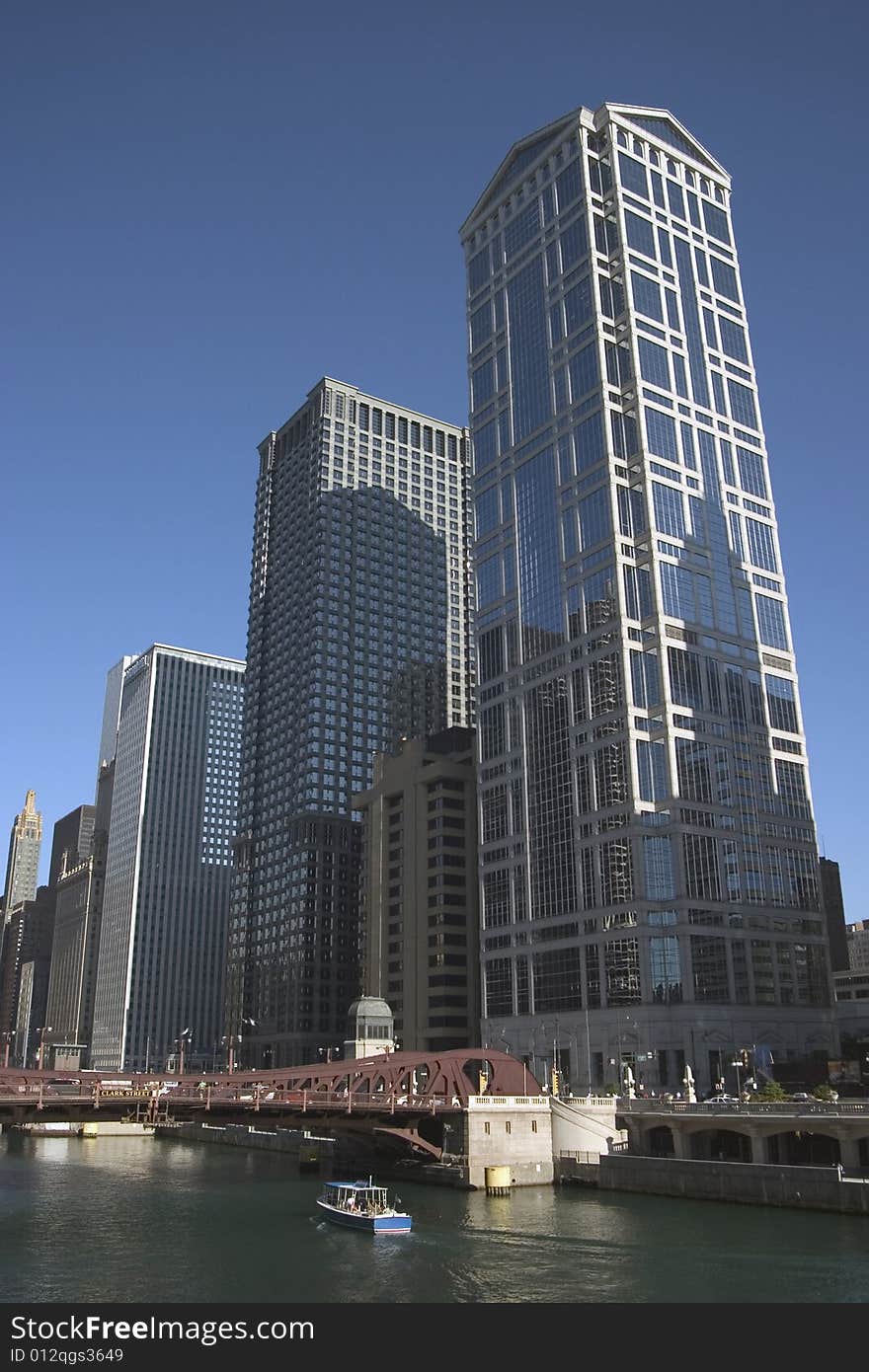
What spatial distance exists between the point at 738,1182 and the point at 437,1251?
30.3 metres

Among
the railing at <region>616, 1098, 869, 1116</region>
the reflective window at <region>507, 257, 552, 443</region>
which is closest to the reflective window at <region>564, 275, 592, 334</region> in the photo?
the reflective window at <region>507, 257, 552, 443</region>

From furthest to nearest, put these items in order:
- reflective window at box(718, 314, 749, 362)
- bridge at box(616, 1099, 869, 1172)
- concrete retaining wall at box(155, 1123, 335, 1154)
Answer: reflective window at box(718, 314, 749, 362), concrete retaining wall at box(155, 1123, 335, 1154), bridge at box(616, 1099, 869, 1172)

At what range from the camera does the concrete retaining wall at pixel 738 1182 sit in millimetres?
82062

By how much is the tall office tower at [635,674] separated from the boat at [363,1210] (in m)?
64.0

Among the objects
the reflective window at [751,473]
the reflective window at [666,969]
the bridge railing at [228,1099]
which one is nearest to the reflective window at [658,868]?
the reflective window at [666,969]

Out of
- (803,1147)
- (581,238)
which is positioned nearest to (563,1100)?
(803,1147)

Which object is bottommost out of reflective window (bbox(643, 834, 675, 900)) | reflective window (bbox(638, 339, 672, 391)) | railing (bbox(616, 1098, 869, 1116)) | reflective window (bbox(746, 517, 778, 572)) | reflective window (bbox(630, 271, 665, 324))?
railing (bbox(616, 1098, 869, 1116))

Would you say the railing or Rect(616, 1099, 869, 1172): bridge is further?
the railing

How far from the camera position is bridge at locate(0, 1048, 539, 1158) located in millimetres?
91250

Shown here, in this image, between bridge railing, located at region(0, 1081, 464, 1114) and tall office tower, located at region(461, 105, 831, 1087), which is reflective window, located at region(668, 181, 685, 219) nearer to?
tall office tower, located at region(461, 105, 831, 1087)

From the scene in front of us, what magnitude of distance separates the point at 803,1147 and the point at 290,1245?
49828 millimetres

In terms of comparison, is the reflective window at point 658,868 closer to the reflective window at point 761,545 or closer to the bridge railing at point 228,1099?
the bridge railing at point 228,1099

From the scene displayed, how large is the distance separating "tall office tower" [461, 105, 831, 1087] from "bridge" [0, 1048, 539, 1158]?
111 ft

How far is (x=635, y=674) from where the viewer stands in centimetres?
16012
